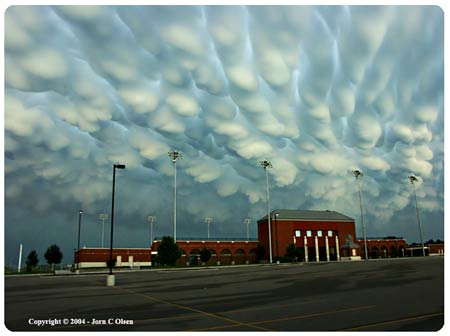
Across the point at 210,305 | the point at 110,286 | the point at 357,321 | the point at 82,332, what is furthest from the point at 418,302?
the point at 110,286

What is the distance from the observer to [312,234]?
9019 cm

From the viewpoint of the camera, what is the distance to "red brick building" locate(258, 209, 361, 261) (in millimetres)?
86125

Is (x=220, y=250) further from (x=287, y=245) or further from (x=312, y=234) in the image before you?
(x=312, y=234)

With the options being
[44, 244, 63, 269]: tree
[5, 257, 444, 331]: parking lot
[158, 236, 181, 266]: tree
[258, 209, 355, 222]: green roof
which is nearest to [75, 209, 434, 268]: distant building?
[258, 209, 355, 222]: green roof

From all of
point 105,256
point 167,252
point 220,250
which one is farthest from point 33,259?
point 220,250

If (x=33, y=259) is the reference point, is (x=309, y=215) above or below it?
above

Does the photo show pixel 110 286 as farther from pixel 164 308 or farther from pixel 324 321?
pixel 324 321

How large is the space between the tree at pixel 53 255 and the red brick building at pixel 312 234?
43.3m

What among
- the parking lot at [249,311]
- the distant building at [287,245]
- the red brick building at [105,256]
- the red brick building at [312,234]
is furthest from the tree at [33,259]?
the parking lot at [249,311]

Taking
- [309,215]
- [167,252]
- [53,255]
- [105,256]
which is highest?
[309,215]

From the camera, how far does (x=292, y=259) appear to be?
233ft

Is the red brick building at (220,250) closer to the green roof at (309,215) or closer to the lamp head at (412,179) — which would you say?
the green roof at (309,215)

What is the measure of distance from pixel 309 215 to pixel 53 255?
187 feet

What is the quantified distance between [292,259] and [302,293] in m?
55.4
